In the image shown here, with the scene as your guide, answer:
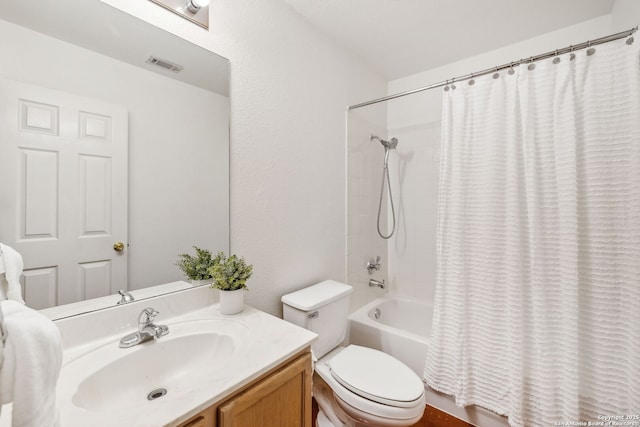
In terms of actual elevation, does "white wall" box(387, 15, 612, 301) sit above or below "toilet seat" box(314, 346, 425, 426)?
above

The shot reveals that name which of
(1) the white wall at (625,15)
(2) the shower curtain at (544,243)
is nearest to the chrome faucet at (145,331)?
(2) the shower curtain at (544,243)

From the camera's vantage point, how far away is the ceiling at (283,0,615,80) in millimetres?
1533

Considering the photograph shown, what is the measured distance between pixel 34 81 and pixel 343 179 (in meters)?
1.54

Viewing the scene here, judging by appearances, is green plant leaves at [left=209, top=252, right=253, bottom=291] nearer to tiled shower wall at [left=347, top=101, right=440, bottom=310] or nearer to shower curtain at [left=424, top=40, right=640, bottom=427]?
tiled shower wall at [left=347, top=101, right=440, bottom=310]

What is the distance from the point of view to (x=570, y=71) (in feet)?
4.03

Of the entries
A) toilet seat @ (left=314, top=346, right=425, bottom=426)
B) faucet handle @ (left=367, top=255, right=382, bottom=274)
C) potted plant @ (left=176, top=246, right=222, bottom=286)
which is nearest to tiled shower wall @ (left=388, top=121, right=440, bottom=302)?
faucet handle @ (left=367, top=255, right=382, bottom=274)

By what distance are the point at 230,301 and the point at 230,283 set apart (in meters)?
0.08

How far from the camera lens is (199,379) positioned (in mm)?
743

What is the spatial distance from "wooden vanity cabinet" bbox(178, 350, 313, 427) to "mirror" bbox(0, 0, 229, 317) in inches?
22.3

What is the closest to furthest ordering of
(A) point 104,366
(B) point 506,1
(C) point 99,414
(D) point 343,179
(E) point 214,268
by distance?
(C) point 99,414
(A) point 104,366
(E) point 214,268
(B) point 506,1
(D) point 343,179

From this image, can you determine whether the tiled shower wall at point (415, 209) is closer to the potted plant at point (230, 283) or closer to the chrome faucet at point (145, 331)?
the potted plant at point (230, 283)

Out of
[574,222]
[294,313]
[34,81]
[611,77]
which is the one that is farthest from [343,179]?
[34,81]

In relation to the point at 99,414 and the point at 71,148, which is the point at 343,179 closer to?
the point at 71,148

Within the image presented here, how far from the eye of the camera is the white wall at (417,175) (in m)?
2.22
